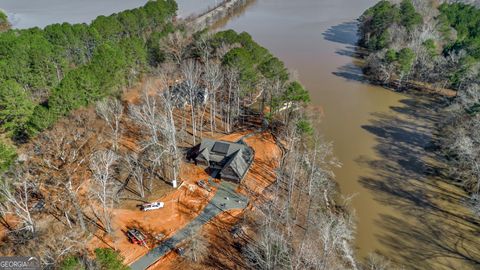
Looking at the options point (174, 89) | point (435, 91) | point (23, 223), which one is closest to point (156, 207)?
point (23, 223)

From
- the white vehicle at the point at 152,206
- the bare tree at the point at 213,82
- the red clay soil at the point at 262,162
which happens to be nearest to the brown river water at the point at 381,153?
the red clay soil at the point at 262,162

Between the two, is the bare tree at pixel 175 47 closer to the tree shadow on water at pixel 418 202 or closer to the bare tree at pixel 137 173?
the bare tree at pixel 137 173

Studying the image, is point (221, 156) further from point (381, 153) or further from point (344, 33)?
point (344, 33)

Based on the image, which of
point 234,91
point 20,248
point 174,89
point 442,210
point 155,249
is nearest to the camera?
point 20,248

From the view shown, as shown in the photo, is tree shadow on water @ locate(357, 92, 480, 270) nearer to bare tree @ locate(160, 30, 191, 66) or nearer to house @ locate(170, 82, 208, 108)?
house @ locate(170, 82, 208, 108)

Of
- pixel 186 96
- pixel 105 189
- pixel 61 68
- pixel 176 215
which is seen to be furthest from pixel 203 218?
pixel 61 68

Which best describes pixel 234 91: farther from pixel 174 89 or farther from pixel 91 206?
pixel 91 206
